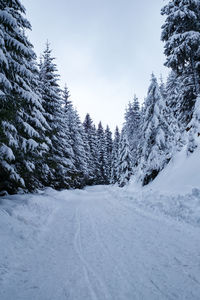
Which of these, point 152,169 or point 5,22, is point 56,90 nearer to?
point 5,22

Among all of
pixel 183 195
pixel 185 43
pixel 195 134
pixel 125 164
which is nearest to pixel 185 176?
pixel 183 195

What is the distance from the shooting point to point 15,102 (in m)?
7.96

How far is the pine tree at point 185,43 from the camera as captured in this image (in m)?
13.4

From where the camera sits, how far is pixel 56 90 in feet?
57.2

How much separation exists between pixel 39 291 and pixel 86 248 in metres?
1.73

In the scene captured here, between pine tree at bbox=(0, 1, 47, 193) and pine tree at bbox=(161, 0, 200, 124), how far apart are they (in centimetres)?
1145

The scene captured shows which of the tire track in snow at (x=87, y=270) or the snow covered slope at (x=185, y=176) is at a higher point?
the snow covered slope at (x=185, y=176)

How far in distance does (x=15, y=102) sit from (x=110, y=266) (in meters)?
7.71

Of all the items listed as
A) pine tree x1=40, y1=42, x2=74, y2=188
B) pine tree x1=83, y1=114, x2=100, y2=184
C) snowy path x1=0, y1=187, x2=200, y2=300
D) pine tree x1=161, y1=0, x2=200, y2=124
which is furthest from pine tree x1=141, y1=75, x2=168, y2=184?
pine tree x1=83, y1=114, x2=100, y2=184

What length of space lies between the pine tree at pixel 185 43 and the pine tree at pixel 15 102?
1145cm

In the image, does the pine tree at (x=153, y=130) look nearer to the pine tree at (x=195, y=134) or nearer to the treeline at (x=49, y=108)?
the treeline at (x=49, y=108)

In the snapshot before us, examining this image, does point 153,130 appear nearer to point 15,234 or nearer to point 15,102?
point 15,102

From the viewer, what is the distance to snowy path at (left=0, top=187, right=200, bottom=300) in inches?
103

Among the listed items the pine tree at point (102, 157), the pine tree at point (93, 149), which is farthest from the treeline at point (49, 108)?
the pine tree at point (102, 157)
